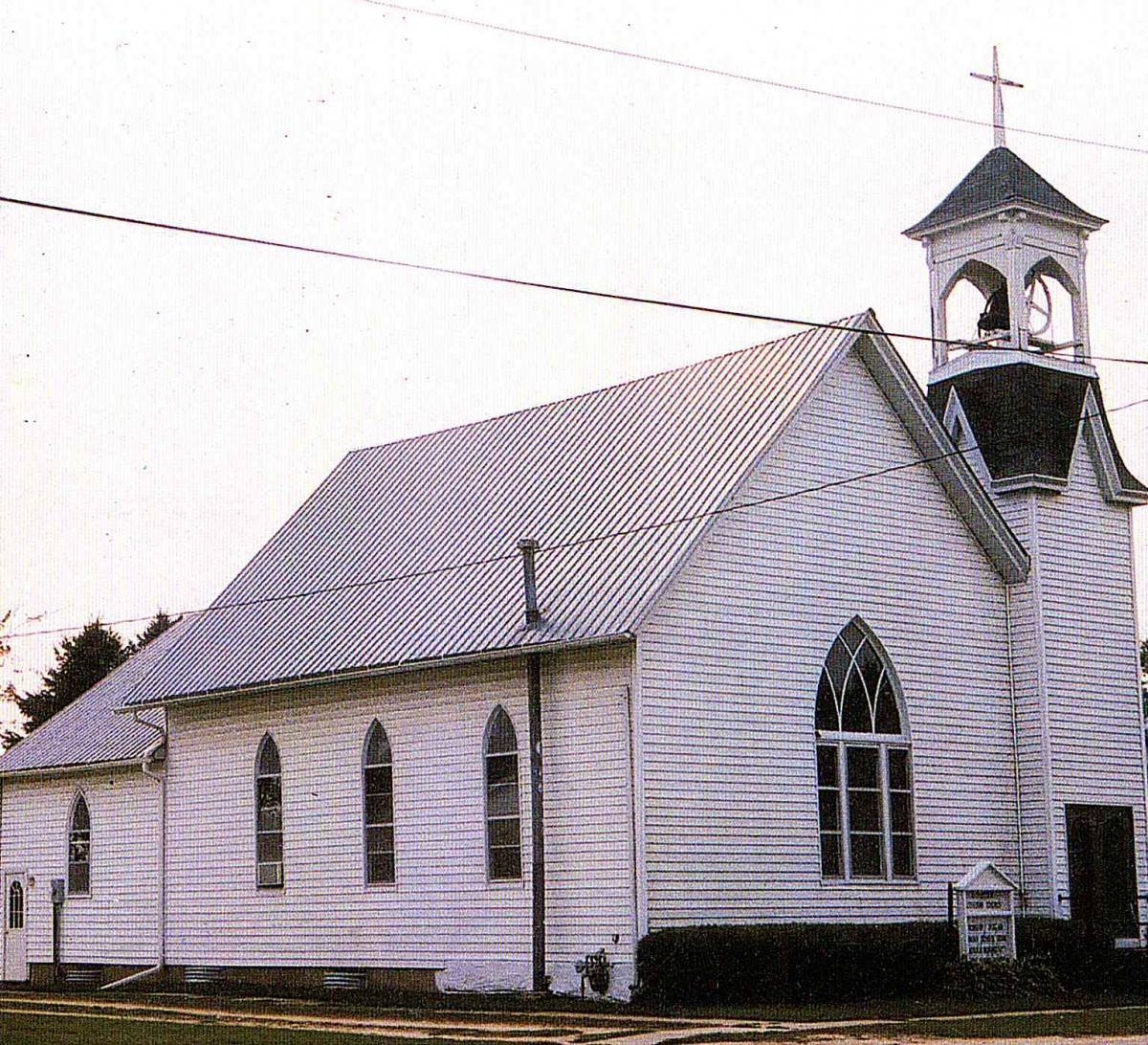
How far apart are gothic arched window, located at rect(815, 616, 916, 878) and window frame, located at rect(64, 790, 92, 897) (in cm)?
1703

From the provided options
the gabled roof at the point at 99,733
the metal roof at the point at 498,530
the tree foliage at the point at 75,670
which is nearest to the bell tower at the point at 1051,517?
the metal roof at the point at 498,530

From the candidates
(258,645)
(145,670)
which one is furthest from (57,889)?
(258,645)

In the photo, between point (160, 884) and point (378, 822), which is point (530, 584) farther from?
point (160, 884)

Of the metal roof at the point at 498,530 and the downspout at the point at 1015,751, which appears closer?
the metal roof at the point at 498,530

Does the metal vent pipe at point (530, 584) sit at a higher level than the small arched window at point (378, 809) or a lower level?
higher

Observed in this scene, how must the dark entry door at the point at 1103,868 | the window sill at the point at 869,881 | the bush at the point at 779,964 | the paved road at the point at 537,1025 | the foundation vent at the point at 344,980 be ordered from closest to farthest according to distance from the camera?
the paved road at the point at 537,1025, the bush at the point at 779,964, the window sill at the point at 869,881, the foundation vent at the point at 344,980, the dark entry door at the point at 1103,868

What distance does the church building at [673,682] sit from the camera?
110ft

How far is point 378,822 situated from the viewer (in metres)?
37.5

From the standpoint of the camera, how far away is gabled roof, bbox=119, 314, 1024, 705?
34.7 m

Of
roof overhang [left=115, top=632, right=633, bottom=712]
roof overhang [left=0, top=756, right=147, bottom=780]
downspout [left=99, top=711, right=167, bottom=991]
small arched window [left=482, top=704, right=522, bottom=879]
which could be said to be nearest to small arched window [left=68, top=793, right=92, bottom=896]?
roof overhang [left=0, top=756, right=147, bottom=780]

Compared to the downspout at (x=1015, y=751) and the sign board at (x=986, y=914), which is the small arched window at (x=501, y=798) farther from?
the downspout at (x=1015, y=751)

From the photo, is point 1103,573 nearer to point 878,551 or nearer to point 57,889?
point 878,551

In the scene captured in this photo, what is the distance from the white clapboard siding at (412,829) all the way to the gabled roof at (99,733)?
84.8 inches

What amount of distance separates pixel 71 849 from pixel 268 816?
8.09 m
